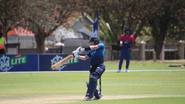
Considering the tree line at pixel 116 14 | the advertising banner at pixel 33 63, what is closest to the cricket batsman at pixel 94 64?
the advertising banner at pixel 33 63

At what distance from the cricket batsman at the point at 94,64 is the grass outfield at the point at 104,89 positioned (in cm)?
35

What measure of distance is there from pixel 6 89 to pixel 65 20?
146 ft

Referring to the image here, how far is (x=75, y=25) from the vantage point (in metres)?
83.2

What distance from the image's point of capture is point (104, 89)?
23.8 metres

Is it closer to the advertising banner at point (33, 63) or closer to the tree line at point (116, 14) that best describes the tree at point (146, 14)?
the tree line at point (116, 14)

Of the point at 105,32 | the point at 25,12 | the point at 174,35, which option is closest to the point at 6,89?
the point at 25,12

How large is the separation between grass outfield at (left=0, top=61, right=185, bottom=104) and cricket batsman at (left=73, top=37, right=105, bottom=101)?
351 mm

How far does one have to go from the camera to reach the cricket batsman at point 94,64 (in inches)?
774

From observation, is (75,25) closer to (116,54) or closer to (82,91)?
(116,54)

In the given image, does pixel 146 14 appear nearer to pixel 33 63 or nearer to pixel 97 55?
pixel 33 63

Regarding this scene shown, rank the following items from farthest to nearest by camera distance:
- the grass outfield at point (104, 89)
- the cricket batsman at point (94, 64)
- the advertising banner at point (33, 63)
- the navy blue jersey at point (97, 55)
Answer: the advertising banner at point (33, 63), the navy blue jersey at point (97, 55), the cricket batsman at point (94, 64), the grass outfield at point (104, 89)

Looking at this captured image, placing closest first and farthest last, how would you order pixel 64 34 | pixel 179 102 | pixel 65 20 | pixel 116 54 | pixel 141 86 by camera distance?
1. pixel 179 102
2. pixel 141 86
3. pixel 116 54
4. pixel 65 20
5. pixel 64 34

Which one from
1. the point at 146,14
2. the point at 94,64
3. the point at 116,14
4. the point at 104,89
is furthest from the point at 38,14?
the point at 94,64

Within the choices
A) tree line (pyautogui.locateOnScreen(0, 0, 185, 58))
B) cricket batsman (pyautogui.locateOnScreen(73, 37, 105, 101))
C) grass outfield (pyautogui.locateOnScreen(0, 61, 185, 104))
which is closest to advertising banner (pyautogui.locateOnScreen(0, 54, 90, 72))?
grass outfield (pyautogui.locateOnScreen(0, 61, 185, 104))
